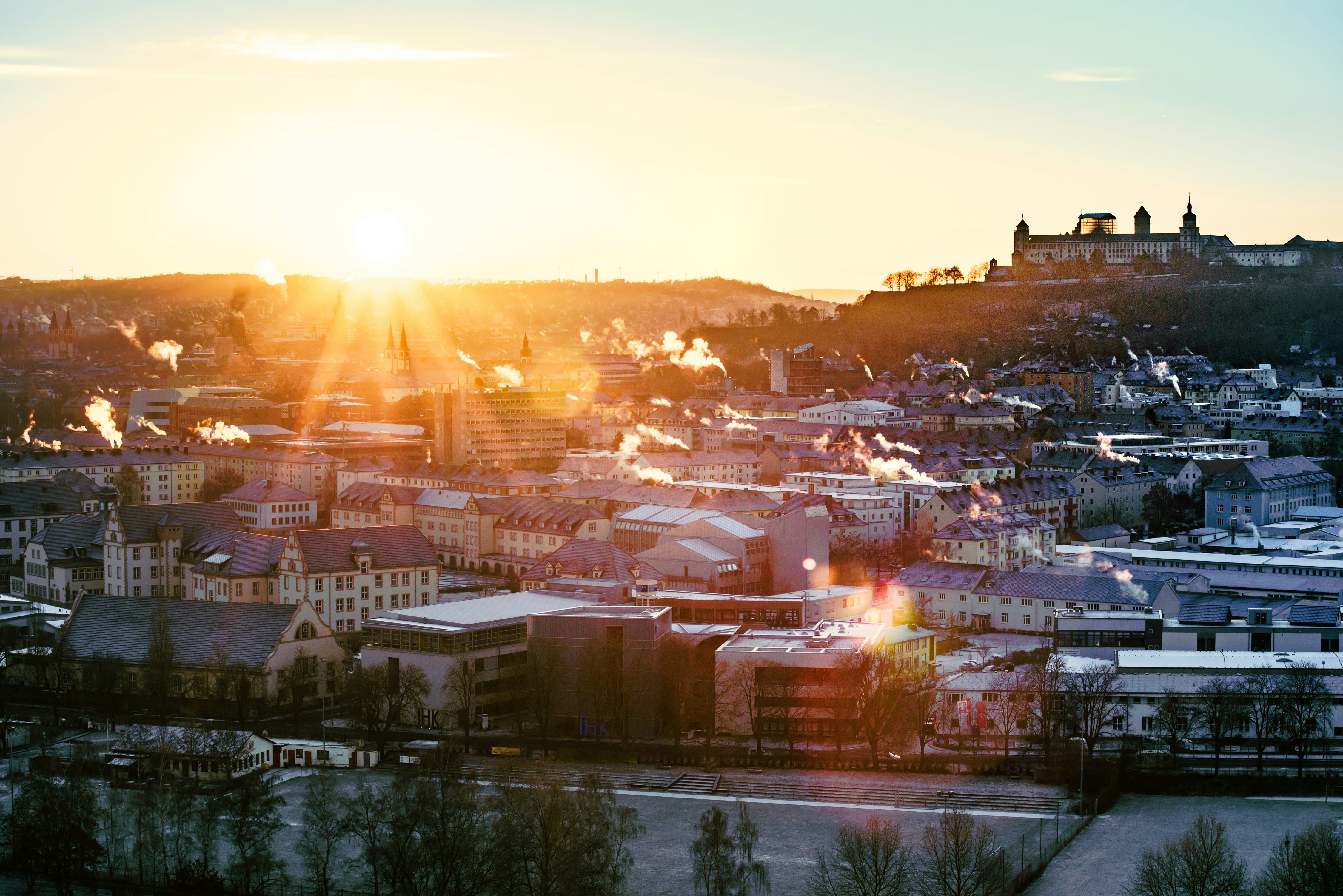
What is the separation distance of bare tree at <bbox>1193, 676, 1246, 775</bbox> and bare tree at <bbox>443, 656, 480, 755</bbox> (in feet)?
29.3

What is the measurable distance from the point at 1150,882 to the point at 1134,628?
8.67 meters

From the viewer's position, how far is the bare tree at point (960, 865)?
44.8ft

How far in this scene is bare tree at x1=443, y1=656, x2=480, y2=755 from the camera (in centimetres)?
1938

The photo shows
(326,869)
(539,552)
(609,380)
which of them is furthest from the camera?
(609,380)

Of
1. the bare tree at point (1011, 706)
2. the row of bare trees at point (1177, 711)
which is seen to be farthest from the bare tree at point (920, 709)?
the bare tree at point (1011, 706)

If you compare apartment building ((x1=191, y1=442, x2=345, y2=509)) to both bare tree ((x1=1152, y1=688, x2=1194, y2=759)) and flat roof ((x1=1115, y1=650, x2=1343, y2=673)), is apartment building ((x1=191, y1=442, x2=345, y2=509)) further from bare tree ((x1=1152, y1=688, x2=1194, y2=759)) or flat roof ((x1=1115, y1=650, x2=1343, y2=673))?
bare tree ((x1=1152, y1=688, x2=1194, y2=759))

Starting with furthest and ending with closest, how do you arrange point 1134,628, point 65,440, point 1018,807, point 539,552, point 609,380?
point 609,380 → point 65,440 → point 539,552 → point 1134,628 → point 1018,807

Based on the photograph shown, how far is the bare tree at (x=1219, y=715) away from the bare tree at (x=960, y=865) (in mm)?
4548

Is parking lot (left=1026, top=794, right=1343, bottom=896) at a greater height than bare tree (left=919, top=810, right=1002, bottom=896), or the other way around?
bare tree (left=919, top=810, right=1002, bottom=896)

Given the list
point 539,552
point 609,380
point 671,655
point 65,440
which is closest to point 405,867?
point 671,655

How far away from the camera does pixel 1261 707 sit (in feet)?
59.9

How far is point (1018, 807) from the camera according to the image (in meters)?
16.4

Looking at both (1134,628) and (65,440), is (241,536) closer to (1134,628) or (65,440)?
(1134,628)

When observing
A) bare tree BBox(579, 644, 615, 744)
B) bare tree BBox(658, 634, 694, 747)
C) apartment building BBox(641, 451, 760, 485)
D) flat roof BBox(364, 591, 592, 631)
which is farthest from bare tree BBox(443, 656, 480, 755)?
apartment building BBox(641, 451, 760, 485)
